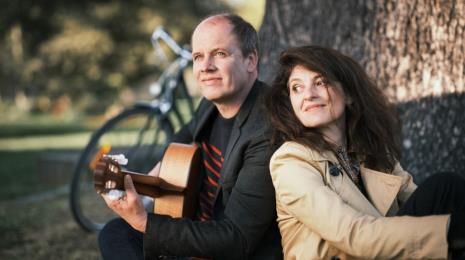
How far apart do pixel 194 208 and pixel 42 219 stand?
245 centimetres

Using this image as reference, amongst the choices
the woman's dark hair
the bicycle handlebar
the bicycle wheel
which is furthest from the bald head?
the bicycle handlebar

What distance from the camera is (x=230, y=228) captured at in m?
2.15

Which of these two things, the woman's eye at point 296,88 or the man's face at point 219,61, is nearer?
the woman's eye at point 296,88

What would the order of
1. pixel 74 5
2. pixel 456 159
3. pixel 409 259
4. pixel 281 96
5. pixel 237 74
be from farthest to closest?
1. pixel 74 5
2. pixel 456 159
3. pixel 237 74
4. pixel 281 96
5. pixel 409 259

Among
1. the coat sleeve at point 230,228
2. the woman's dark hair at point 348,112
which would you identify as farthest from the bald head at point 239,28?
the coat sleeve at point 230,228

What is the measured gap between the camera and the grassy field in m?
3.88

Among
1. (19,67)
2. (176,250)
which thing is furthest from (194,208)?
(19,67)

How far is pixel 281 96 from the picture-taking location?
93.4 inches

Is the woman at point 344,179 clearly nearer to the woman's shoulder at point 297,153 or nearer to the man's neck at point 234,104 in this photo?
the woman's shoulder at point 297,153

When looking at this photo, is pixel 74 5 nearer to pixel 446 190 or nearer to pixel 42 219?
pixel 42 219

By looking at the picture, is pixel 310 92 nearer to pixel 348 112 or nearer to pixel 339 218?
pixel 348 112

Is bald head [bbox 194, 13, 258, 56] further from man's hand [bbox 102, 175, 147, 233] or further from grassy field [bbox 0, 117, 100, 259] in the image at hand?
grassy field [bbox 0, 117, 100, 259]

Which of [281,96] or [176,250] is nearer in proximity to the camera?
[176,250]

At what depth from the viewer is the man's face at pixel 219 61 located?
8.33 feet
